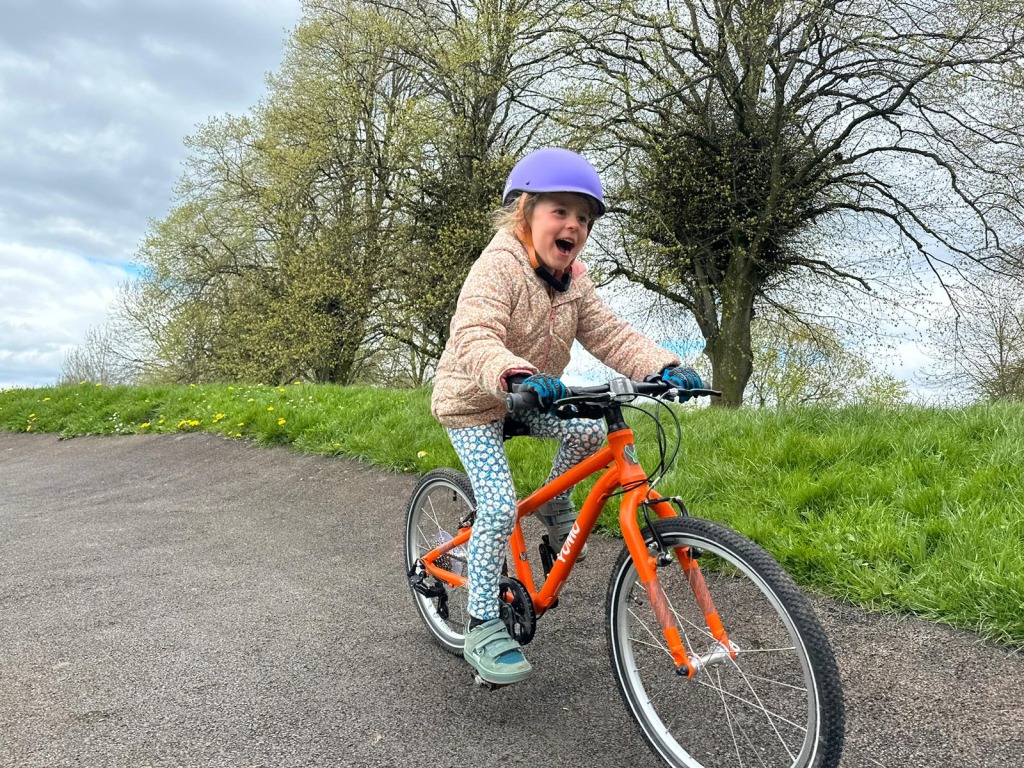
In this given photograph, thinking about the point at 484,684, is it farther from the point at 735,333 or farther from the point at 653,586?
the point at 735,333

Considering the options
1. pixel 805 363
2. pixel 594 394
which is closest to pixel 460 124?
pixel 805 363

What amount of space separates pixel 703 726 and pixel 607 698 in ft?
1.37

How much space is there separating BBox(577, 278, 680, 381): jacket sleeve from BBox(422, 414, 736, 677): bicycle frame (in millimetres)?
541

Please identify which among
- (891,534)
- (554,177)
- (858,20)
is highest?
(858,20)

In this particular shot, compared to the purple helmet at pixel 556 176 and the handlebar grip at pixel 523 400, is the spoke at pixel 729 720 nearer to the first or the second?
the handlebar grip at pixel 523 400

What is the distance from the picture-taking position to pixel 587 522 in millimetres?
2664

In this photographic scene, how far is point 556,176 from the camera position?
8.86 ft

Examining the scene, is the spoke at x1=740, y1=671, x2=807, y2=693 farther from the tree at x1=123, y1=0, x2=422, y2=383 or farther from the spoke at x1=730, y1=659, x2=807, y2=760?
the tree at x1=123, y1=0, x2=422, y2=383

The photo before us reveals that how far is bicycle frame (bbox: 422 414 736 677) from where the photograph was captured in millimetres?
2309

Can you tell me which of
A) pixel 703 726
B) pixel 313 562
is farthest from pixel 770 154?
pixel 703 726

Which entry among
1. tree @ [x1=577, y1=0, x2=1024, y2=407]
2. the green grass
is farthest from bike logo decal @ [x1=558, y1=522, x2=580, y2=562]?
tree @ [x1=577, y1=0, x2=1024, y2=407]

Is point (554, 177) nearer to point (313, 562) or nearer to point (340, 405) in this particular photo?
point (313, 562)

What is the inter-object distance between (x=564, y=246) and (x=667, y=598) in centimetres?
135

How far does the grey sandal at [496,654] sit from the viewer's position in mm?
2670
